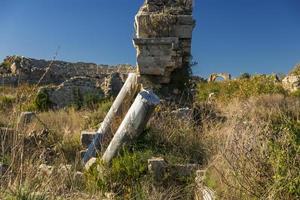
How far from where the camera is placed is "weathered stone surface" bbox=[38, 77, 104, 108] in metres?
18.4

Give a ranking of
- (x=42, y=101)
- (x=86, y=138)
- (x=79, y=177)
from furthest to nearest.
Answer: (x=42, y=101), (x=86, y=138), (x=79, y=177)

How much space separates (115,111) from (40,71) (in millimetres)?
22785

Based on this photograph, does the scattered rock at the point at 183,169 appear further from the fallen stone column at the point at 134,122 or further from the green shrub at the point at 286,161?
the green shrub at the point at 286,161

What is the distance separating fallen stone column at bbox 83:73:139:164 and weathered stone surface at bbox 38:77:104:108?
25.7 feet

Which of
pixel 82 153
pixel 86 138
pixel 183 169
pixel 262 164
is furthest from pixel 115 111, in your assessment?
pixel 262 164

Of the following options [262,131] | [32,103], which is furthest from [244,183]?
[32,103]

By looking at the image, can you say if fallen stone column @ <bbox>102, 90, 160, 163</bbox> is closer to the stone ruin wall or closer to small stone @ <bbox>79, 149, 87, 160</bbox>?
small stone @ <bbox>79, 149, 87, 160</bbox>

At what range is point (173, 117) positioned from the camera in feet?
31.8

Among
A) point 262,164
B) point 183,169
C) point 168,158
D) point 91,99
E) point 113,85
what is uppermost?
point 113,85

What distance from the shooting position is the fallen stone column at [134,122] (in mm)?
7793

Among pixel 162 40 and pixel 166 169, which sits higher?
pixel 162 40

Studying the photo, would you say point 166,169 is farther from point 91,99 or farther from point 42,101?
point 42,101

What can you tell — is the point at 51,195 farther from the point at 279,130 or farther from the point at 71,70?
the point at 71,70

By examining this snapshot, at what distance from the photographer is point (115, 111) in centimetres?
962
